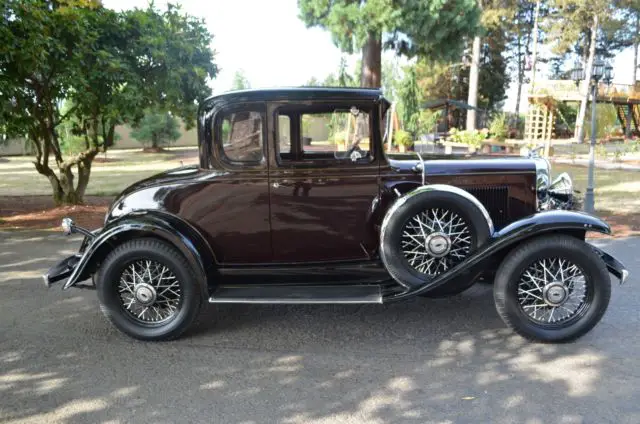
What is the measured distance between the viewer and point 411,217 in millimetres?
3736

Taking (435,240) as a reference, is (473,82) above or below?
above

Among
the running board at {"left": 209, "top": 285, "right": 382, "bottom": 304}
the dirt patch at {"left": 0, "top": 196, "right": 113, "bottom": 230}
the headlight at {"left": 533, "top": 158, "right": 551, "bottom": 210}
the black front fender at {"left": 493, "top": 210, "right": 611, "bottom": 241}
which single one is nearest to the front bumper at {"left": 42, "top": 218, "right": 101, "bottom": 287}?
the running board at {"left": 209, "top": 285, "right": 382, "bottom": 304}

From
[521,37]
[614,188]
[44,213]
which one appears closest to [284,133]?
[44,213]

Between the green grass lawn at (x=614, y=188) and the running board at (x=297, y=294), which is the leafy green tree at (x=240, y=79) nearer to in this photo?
the green grass lawn at (x=614, y=188)

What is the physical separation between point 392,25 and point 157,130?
20.1 m

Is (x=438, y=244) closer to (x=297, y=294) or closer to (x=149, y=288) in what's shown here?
(x=297, y=294)

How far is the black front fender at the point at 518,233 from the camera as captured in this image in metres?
3.56

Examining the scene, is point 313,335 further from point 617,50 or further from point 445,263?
point 617,50

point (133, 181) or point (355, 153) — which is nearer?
point (355, 153)

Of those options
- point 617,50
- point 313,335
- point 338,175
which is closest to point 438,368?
point 313,335

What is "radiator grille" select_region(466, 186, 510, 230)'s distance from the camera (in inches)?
162

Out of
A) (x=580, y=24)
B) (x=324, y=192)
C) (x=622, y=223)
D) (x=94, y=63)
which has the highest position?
(x=580, y=24)

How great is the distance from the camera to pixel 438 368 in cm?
337

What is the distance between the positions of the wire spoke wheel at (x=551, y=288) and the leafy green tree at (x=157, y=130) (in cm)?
2639
